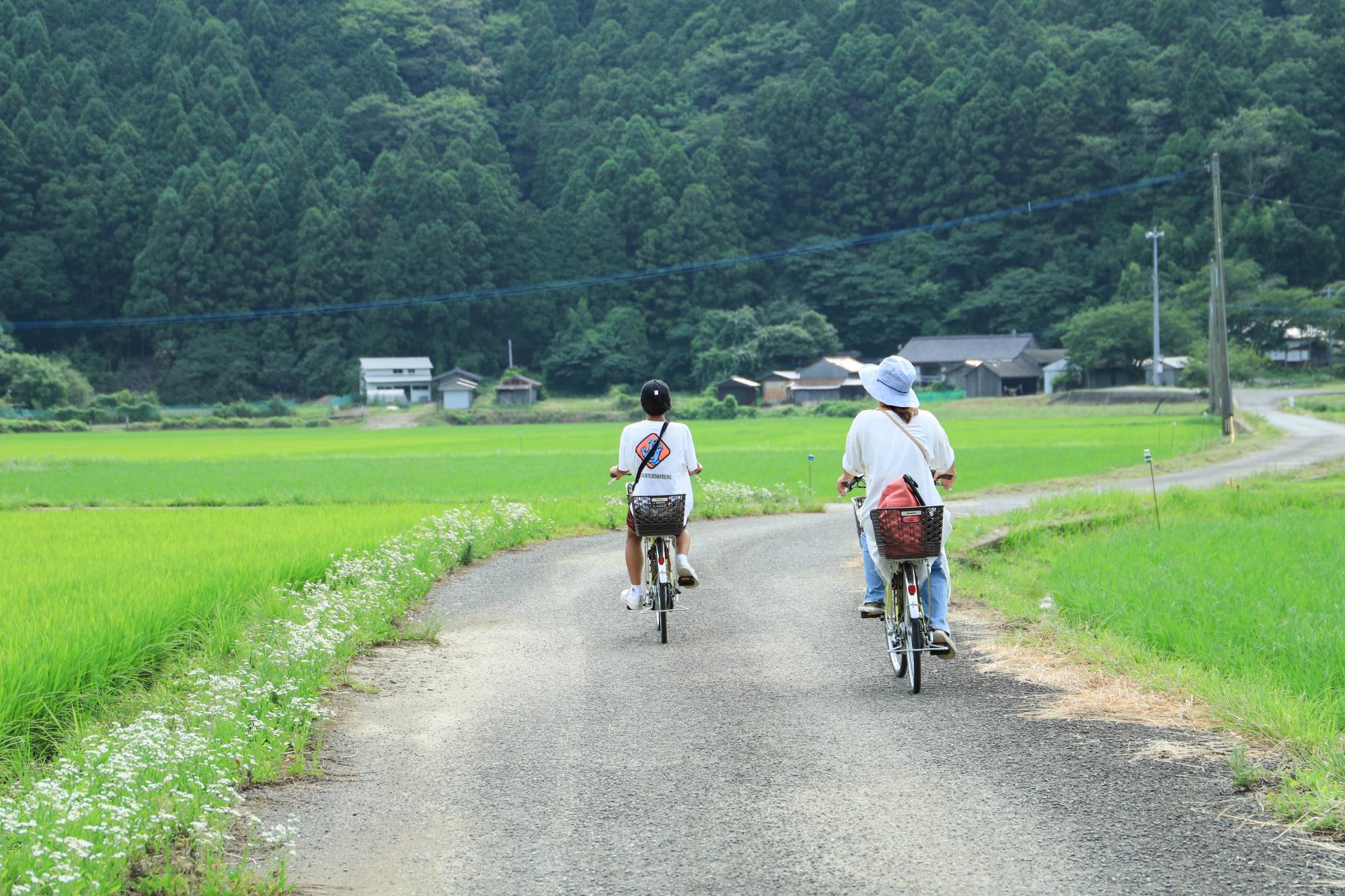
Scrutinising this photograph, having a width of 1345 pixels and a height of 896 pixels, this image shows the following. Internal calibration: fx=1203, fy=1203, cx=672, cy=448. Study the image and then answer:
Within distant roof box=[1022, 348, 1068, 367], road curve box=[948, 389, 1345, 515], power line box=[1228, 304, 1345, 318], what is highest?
power line box=[1228, 304, 1345, 318]

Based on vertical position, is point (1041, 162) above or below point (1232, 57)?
below

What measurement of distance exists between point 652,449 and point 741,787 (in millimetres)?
3476

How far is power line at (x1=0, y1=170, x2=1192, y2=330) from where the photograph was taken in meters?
78.8

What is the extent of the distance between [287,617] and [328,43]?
10774 centimetres

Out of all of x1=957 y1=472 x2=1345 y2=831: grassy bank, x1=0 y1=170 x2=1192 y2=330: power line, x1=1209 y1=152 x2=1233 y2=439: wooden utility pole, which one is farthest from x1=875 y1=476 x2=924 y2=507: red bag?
x1=0 y1=170 x2=1192 y2=330: power line

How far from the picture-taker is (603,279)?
86062 millimetres

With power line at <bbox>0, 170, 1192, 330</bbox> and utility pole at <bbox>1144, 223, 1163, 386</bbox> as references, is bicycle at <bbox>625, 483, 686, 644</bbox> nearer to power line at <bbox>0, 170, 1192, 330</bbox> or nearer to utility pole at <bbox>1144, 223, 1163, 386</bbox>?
utility pole at <bbox>1144, 223, 1163, 386</bbox>

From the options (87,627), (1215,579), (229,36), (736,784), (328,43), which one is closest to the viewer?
(736,784)

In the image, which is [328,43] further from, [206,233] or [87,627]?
[87,627]

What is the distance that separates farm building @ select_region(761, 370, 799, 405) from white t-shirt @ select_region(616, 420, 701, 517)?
223 feet

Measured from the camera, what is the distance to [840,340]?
86.1 metres

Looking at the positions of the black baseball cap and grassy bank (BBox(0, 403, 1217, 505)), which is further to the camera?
grassy bank (BBox(0, 403, 1217, 505))

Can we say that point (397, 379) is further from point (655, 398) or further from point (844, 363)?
point (655, 398)

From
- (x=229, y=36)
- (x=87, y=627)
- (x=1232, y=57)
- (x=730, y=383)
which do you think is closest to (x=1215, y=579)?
(x=87, y=627)
